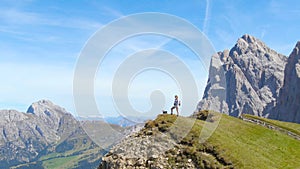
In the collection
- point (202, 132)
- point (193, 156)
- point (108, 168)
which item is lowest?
point (108, 168)

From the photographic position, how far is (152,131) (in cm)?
5188

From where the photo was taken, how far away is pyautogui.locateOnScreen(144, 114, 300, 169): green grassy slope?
4356cm

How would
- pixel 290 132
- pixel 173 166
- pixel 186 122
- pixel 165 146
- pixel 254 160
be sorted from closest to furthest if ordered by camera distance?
1. pixel 254 160
2. pixel 173 166
3. pixel 165 146
4. pixel 186 122
5. pixel 290 132

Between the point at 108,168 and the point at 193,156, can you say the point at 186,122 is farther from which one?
the point at 108,168

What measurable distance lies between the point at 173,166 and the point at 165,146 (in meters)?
4.01

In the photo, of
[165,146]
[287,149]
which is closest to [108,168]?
[165,146]

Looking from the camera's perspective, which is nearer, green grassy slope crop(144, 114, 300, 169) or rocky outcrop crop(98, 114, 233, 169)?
green grassy slope crop(144, 114, 300, 169)

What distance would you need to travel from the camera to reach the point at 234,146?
1829 inches

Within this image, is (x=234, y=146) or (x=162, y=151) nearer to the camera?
(x=234, y=146)

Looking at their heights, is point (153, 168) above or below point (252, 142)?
below

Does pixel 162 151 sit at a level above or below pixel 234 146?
below

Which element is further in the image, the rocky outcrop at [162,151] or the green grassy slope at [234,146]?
the rocky outcrop at [162,151]

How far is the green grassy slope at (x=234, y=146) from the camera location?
143 feet

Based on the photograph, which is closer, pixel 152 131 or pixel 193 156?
pixel 193 156
